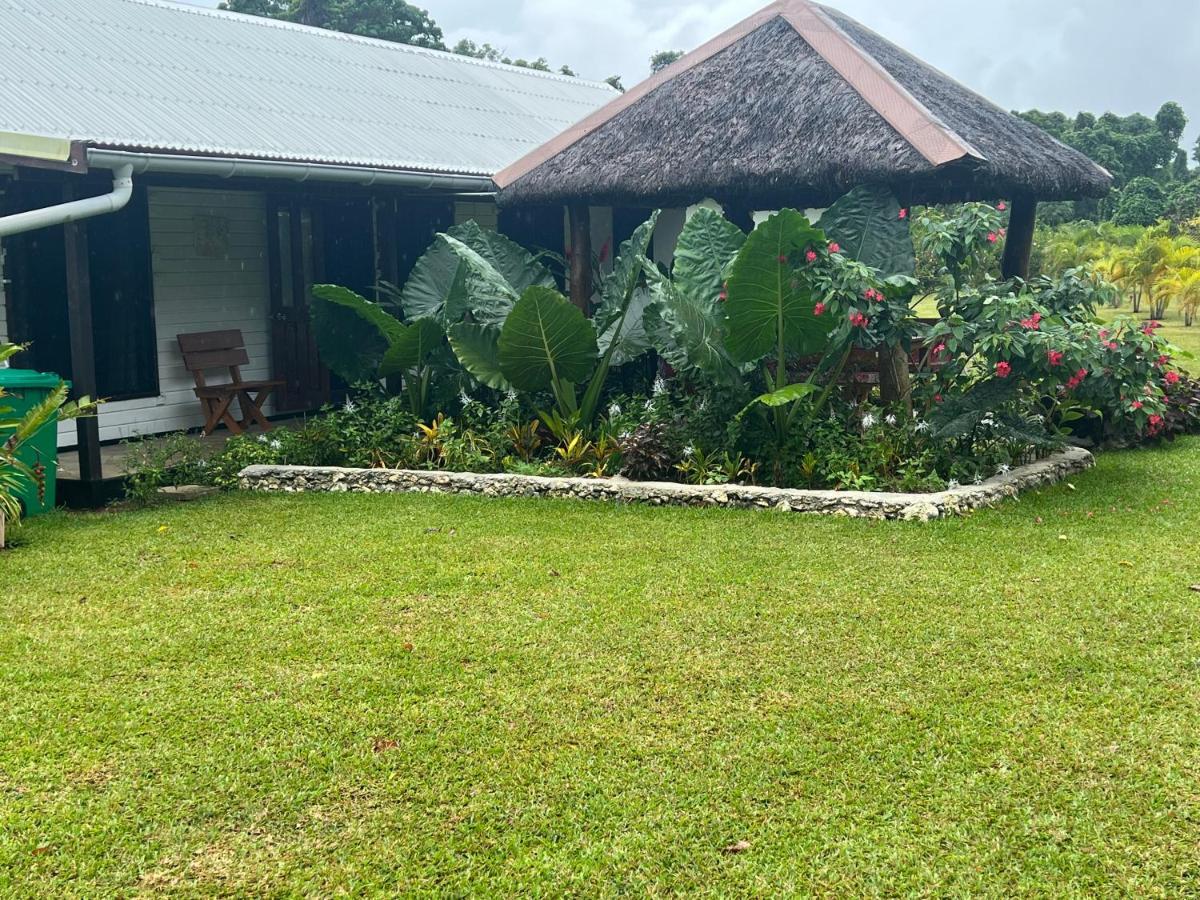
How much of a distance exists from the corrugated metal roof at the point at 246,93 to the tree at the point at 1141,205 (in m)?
29.8

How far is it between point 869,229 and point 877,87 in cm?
140

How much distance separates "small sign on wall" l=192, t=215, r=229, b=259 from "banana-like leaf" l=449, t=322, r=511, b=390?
329 cm

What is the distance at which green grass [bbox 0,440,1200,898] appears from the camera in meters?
3.41

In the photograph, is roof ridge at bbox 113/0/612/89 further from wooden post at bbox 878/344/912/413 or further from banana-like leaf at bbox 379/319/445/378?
wooden post at bbox 878/344/912/413

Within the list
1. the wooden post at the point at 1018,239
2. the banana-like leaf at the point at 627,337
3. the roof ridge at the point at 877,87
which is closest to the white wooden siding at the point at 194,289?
the banana-like leaf at the point at 627,337

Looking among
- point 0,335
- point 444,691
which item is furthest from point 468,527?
point 0,335

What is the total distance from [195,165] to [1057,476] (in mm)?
6547

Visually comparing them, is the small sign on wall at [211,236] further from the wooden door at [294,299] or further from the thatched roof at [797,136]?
the thatched roof at [797,136]

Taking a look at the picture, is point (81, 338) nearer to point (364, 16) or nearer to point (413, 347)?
point (413, 347)

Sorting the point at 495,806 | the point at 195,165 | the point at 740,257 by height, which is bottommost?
the point at 495,806

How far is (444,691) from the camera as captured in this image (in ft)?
15.1

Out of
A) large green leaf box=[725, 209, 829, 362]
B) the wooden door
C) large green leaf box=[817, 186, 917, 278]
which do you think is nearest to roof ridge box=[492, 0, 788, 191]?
the wooden door

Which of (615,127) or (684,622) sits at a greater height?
(615,127)

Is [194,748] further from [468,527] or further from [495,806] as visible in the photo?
[468,527]
